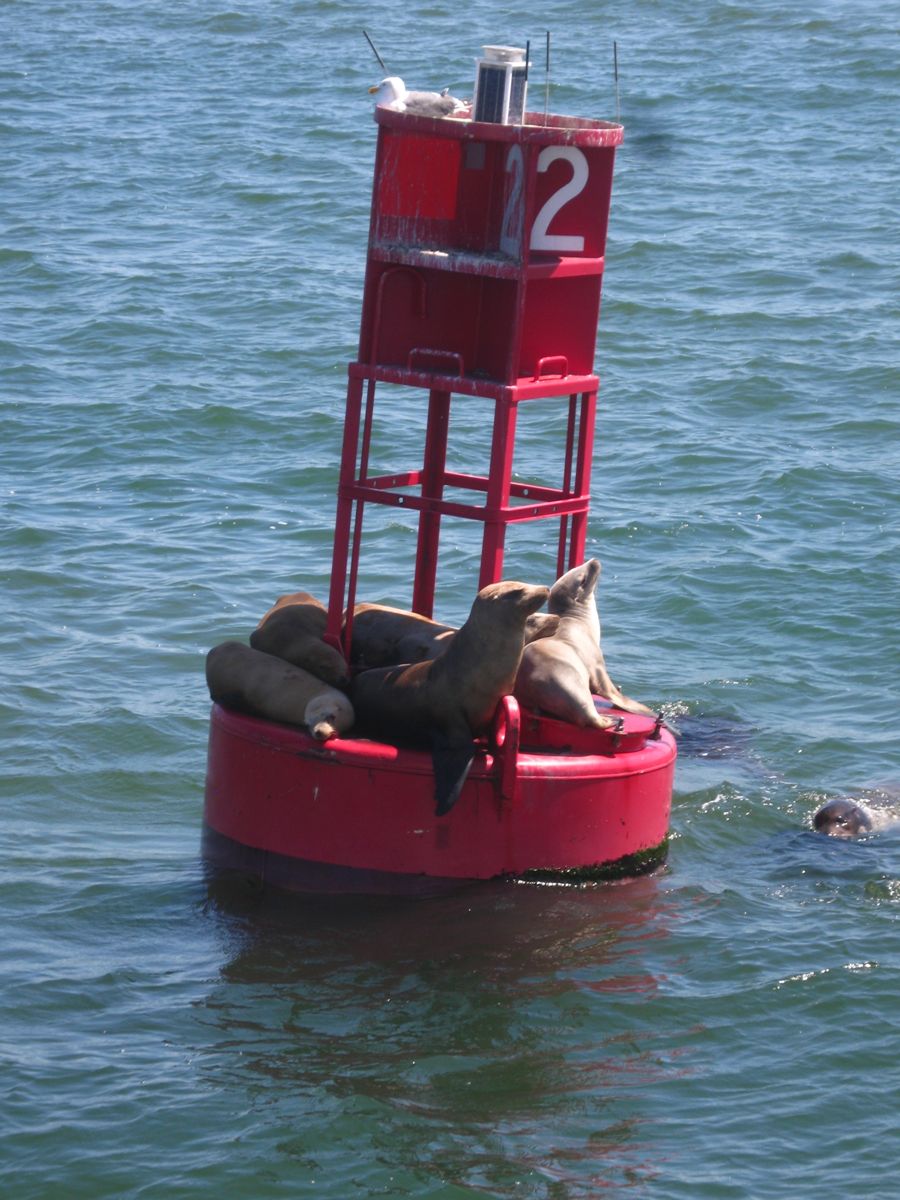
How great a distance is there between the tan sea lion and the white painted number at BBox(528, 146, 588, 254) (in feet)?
6.54

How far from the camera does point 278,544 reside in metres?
13.4

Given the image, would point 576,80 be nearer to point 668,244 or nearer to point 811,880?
point 668,244

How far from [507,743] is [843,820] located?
2.31 metres

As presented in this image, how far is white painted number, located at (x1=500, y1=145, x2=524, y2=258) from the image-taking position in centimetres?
770

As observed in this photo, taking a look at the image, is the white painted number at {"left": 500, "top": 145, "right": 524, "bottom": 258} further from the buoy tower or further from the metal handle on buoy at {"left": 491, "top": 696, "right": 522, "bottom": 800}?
the metal handle on buoy at {"left": 491, "top": 696, "right": 522, "bottom": 800}

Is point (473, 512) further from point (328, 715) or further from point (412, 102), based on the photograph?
point (412, 102)

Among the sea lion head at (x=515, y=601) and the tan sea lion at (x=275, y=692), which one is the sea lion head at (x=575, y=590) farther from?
the tan sea lion at (x=275, y=692)

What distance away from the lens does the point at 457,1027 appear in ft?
23.2

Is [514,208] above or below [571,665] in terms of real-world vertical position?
above

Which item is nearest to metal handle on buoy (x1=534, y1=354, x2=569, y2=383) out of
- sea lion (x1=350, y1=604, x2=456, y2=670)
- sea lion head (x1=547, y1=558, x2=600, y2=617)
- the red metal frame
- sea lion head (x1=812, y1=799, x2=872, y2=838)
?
the red metal frame

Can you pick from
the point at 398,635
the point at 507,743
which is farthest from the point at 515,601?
the point at 398,635

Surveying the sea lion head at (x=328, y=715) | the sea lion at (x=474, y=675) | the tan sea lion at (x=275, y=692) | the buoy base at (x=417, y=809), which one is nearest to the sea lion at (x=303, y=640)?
the tan sea lion at (x=275, y=692)

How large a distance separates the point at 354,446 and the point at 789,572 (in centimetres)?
559

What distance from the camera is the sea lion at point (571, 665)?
788 centimetres
